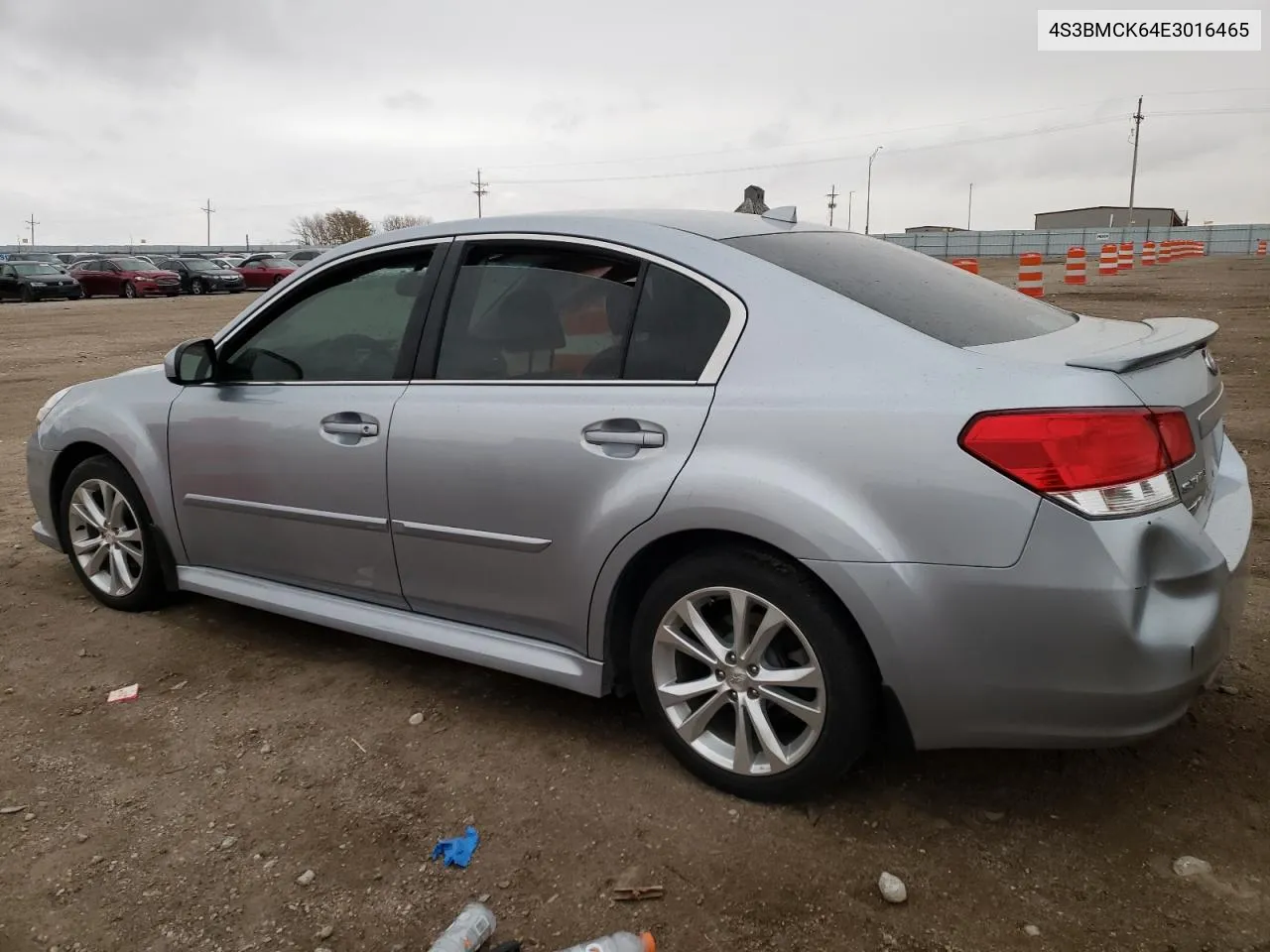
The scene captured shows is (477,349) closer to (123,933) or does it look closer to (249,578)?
(249,578)

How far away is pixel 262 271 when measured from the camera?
3509cm

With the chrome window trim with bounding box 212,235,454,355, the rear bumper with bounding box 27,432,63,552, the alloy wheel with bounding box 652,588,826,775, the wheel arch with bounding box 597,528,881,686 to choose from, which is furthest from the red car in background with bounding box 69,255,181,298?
the alloy wheel with bounding box 652,588,826,775

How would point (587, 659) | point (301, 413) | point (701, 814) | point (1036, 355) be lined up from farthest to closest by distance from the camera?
point (301, 413)
point (587, 659)
point (701, 814)
point (1036, 355)

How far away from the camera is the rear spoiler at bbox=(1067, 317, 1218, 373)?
233cm

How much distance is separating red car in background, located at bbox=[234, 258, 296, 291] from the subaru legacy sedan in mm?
33451

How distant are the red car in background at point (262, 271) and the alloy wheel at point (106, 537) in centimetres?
3224

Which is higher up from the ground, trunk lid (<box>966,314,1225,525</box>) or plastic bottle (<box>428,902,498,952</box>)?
trunk lid (<box>966,314,1225,525</box>)

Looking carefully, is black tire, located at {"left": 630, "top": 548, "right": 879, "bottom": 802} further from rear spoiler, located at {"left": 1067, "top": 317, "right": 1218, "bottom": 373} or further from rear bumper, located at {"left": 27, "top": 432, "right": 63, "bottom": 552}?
rear bumper, located at {"left": 27, "top": 432, "right": 63, "bottom": 552}

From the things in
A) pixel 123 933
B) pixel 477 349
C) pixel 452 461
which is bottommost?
pixel 123 933

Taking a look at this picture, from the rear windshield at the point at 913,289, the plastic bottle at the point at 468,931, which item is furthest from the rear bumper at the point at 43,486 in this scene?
the rear windshield at the point at 913,289

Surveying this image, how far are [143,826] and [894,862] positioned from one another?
6.50 ft

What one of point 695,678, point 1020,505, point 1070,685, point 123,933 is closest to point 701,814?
point 695,678

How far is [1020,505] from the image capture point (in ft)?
7.34

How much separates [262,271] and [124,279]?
4413mm
